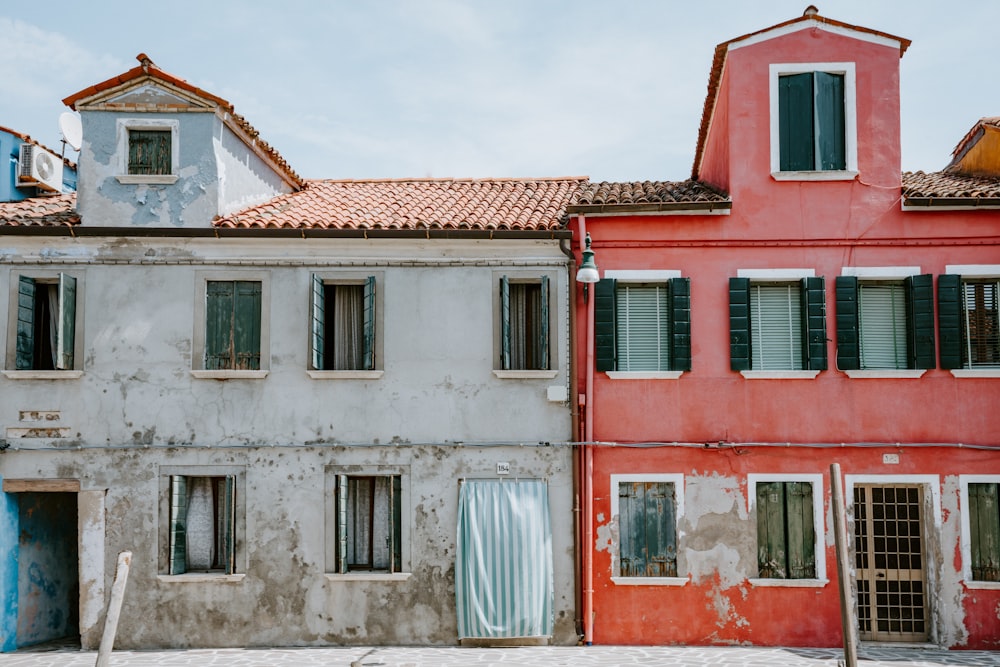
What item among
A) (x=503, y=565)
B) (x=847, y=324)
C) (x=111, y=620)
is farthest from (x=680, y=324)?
(x=111, y=620)

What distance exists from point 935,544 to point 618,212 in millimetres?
6963

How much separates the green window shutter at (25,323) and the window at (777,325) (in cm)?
1091

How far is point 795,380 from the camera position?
1442 cm

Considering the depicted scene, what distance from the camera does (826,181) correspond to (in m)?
14.7

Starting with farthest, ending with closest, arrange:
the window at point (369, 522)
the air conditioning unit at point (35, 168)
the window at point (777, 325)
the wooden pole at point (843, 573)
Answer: the air conditioning unit at point (35, 168) → the window at point (777, 325) → the window at point (369, 522) → the wooden pole at point (843, 573)

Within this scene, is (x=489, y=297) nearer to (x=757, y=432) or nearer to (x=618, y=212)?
(x=618, y=212)

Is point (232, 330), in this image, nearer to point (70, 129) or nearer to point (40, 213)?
point (40, 213)

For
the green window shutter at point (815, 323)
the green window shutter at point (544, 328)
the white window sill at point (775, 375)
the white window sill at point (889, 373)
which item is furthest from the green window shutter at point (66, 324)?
the white window sill at point (889, 373)

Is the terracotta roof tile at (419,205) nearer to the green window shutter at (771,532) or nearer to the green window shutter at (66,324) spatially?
the green window shutter at (66,324)

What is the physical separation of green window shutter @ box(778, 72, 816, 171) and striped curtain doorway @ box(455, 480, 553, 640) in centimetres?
664

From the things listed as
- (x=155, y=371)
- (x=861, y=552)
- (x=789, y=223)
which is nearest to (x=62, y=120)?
(x=155, y=371)

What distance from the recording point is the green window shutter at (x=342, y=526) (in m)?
14.1

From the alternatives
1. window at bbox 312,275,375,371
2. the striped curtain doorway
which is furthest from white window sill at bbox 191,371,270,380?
the striped curtain doorway

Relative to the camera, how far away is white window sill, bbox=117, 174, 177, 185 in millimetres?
14578
